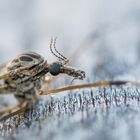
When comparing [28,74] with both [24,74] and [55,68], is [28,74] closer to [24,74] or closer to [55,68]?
[24,74]

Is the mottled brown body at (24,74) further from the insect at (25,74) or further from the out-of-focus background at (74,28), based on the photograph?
the out-of-focus background at (74,28)

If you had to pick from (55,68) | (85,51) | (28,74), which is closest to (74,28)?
(85,51)

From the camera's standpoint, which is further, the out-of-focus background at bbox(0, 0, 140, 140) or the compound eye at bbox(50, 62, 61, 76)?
the compound eye at bbox(50, 62, 61, 76)

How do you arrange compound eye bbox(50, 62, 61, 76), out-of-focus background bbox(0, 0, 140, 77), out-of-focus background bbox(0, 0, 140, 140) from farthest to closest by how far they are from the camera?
out-of-focus background bbox(0, 0, 140, 77) → compound eye bbox(50, 62, 61, 76) → out-of-focus background bbox(0, 0, 140, 140)

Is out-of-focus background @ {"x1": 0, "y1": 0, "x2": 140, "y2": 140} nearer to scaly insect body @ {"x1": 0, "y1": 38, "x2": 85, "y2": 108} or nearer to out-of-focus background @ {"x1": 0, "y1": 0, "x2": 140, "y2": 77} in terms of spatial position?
out-of-focus background @ {"x1": 0, "y1": 0, "x2": 140, "y2": 77}

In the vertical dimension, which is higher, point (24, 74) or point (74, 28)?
point (74, 28)

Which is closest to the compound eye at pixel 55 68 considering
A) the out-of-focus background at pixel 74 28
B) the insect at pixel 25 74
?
the insect at pixel 25 74

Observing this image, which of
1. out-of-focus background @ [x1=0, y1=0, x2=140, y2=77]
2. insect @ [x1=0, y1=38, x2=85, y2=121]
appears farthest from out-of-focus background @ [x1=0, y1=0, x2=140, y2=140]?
insect @ [x1=0, y1=38, x2=85, y2=121]
